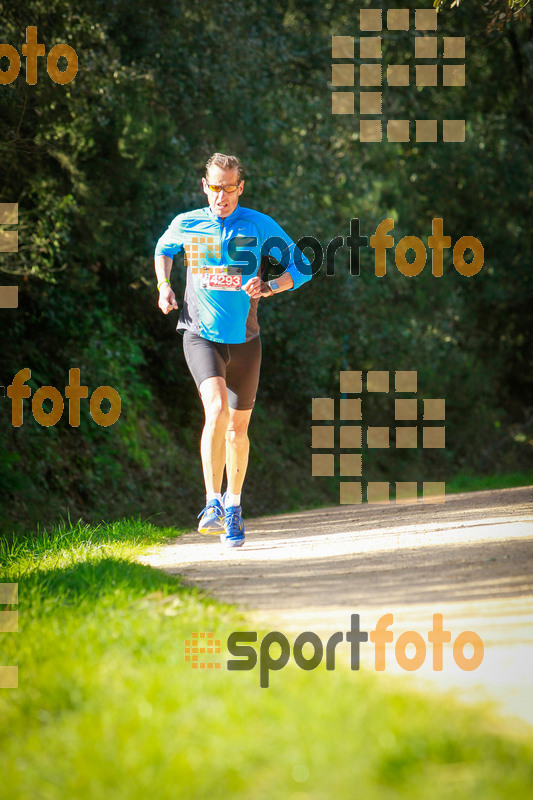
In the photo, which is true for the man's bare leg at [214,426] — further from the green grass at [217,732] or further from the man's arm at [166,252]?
the green grass at [217,732]

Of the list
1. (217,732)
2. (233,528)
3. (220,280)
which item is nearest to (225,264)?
(220,280)

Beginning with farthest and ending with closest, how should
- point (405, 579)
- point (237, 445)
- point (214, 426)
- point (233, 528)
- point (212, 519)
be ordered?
1. point (237, 445)
2. point (233, 528)
3. point (214, 426)
4. point (212, 519)
5. point (405, 579)

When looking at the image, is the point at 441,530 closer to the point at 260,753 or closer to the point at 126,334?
the point at 260,753

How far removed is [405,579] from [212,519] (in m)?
1.83

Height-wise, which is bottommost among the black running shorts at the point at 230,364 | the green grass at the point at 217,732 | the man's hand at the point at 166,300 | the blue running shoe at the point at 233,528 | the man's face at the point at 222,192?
the blue running shoe at the point at 233,528

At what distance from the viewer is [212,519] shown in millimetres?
6211

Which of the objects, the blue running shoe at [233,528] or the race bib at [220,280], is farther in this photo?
the blue running shoe at [233,528]

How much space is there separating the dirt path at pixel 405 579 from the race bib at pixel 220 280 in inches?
71.6

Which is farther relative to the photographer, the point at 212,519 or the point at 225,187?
the point at 225,187

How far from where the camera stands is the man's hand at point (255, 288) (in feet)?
20.4

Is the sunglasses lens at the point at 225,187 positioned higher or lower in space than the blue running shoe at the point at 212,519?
higher

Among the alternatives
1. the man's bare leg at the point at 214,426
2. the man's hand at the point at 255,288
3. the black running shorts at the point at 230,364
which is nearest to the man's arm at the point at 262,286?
the man's hand at the point at 255,288

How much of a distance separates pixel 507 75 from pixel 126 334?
13514 millimetres

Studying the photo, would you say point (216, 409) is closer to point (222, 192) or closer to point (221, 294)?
point (221, 294)
